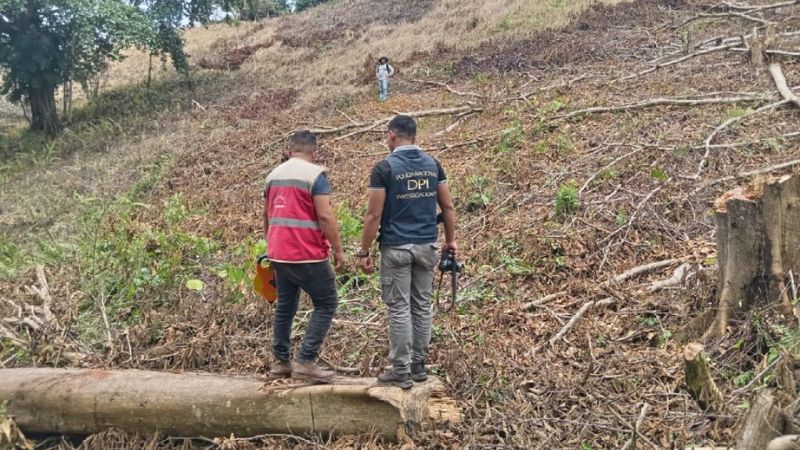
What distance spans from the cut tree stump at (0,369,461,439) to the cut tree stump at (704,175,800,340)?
1901mm

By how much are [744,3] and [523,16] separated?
Result: 254 inches

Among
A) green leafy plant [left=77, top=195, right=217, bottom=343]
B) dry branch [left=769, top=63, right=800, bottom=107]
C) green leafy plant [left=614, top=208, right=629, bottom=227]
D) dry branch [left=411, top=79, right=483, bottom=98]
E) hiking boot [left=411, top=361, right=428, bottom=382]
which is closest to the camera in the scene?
hiking boot [left=411, top=361, right=428, bottom=382]

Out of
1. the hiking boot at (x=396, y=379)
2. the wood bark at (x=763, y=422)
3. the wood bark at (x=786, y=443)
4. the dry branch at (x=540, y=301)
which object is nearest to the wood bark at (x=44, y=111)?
the dry branch at (x=540, y=301)

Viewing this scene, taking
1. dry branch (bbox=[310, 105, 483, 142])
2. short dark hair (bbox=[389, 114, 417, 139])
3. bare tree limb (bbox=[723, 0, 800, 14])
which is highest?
bare tree limb (bbox=[723, 0, 800, 14])

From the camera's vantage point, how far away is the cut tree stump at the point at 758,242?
153 inches

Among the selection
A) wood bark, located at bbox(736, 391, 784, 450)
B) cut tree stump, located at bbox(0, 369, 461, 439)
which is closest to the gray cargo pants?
cut tree stump, located at bbox(0, 369, 461, 439)

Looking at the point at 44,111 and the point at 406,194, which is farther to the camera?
the point at 44,111

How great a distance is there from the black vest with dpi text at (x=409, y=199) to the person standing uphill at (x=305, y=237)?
342 millimetres

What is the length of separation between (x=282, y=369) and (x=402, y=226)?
1.23 m

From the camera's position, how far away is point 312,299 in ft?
13.6

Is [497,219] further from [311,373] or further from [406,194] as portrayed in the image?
[311,373]

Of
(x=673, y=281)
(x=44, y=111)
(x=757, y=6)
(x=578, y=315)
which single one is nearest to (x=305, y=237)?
(x=578, y=315)

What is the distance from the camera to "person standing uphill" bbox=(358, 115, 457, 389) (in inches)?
155

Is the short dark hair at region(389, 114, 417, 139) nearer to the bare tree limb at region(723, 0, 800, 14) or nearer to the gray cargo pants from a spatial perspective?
the gray cargo pants
